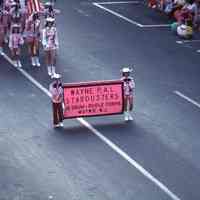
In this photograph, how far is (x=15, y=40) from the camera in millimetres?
22094

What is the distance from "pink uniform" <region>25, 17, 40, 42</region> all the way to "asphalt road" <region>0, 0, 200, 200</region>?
935mm

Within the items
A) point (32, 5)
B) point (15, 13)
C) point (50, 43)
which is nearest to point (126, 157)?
point (50, 43)

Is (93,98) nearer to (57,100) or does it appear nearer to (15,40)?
(57,100)

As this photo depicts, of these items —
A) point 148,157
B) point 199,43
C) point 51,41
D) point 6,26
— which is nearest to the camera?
point 148,157

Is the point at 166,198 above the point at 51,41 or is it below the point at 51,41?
below

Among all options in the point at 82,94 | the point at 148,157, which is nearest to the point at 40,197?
the point at 148,157

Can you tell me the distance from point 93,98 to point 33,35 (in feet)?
16.8

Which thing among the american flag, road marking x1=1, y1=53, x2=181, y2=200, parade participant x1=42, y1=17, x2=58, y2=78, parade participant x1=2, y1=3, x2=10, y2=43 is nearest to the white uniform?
road marking x1=1, y1=53, x2=181, y2=200

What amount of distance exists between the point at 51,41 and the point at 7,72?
1731 mm

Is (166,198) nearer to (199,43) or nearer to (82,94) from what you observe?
(82,94)

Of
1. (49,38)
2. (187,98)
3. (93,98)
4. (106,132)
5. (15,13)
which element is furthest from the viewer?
(15,13)

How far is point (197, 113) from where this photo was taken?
1917cm

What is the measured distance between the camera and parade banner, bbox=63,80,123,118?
1809cm

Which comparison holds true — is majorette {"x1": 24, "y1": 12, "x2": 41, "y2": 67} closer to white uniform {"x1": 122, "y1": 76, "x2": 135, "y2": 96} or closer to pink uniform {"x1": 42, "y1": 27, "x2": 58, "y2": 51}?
pink uniform {"x1": 42, "y1": 27, "x2": 58, "y2": 51}
